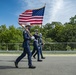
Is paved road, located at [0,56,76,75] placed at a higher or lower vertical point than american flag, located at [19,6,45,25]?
lower

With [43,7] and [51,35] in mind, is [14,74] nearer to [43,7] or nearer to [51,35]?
[43,7]

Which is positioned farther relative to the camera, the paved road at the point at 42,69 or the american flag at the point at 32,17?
the american flag at the point at 32,17

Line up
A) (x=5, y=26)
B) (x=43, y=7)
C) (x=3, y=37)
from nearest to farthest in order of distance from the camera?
(x=43, y=7)
(x=3, y=37)
(x=5, y=26)

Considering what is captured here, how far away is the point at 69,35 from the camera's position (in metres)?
56.7

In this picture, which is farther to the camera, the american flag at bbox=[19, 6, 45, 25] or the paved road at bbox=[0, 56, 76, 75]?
the american flag at bbox=[19, 6, 45, 25]

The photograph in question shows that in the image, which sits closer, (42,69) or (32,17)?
(42,69)

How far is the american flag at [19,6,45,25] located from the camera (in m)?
12.8

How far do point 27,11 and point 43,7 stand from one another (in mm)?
1909

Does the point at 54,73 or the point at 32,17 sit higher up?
the point at 32,17

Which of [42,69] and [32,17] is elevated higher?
[32,17]

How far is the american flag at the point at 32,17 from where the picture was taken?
502 inches

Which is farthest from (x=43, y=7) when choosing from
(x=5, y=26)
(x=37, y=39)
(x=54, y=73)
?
(x=5, y=26)

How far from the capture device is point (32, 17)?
44.1 feet

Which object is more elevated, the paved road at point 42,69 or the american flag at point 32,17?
the american flag at point 32,17
